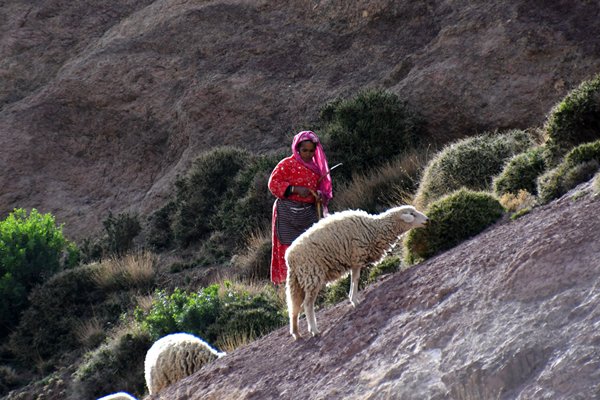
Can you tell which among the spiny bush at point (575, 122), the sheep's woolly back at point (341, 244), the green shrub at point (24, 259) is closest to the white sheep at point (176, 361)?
the sheep's woolly back at point (341, 244)

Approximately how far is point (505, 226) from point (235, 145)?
14825mm

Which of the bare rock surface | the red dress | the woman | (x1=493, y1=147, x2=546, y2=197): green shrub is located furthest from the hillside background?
the woman

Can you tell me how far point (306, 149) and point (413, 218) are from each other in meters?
1.87

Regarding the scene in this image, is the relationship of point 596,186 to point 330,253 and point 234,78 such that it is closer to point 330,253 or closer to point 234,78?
point 330,253

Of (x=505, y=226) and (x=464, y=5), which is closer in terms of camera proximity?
(x=505, y=226)

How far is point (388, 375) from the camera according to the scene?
790 centimetres

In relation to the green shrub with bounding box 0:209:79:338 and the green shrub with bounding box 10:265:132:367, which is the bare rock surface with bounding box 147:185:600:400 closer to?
the green shrub with bounding box 10:265:132:367

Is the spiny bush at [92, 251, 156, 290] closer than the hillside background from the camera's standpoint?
No

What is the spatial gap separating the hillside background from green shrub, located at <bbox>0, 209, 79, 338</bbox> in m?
0.15

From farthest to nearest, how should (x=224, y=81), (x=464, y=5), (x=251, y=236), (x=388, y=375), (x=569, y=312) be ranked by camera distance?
1. (x=224, y=81)
2. (x=464, y=5)
3. (x=251, y=236)
4. (x=388, y=375)
5. (x=569, y=312)

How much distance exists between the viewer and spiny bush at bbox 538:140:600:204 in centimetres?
1112

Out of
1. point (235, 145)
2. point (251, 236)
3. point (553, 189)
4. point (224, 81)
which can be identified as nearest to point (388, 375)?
point (553, 189)

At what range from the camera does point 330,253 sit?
32.2ft

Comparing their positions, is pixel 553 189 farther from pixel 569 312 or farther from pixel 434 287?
pixel 569 312
